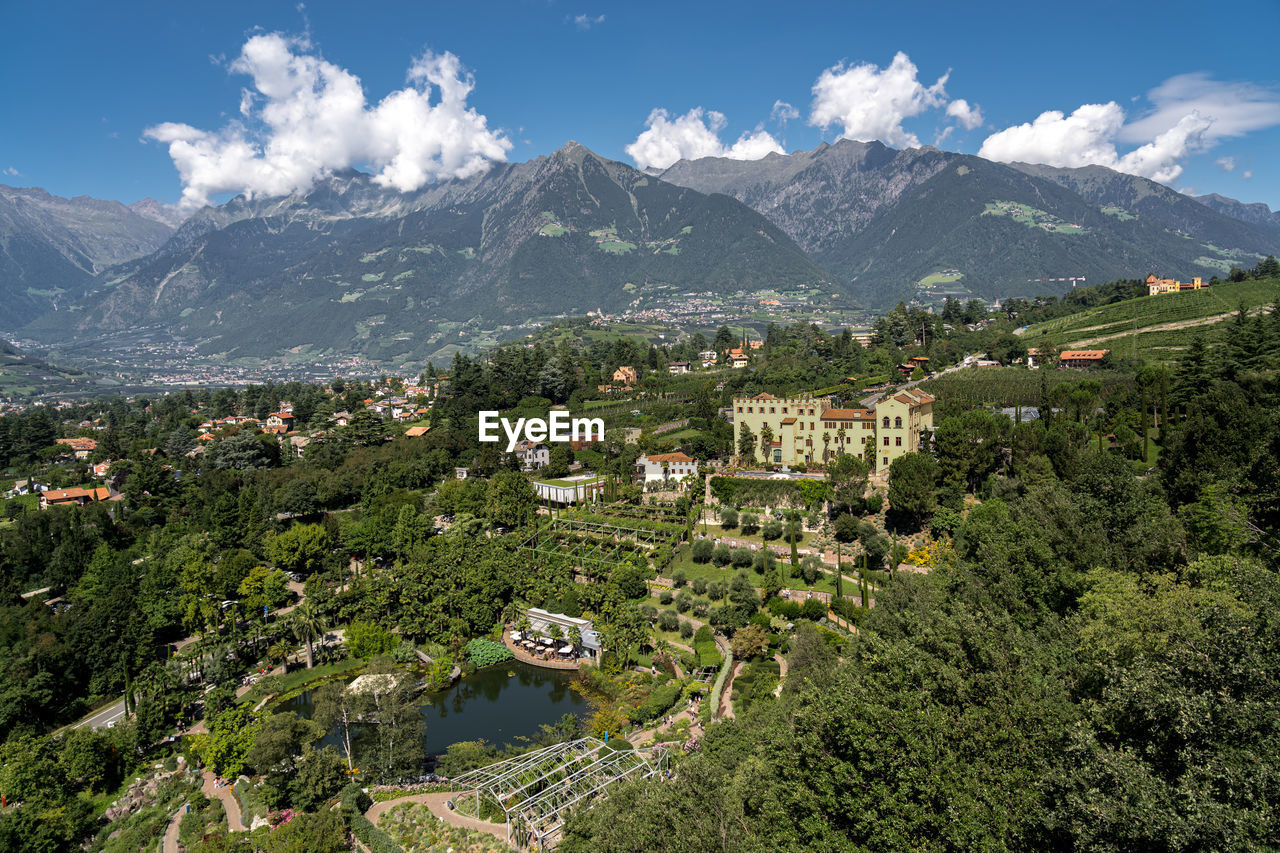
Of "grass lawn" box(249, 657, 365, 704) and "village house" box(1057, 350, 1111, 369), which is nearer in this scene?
"grass lawn" box(249, 657, 365, 704)

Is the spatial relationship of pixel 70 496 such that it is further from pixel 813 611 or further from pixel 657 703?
pixel 813 611

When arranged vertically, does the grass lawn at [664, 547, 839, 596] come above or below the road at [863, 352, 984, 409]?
below

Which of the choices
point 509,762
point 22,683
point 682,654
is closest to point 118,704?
point 22,683

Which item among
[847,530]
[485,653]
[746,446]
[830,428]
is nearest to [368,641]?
[485,653]

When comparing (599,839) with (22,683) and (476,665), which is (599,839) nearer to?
(476,665)

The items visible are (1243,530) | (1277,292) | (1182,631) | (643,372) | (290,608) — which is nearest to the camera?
(1182,631)

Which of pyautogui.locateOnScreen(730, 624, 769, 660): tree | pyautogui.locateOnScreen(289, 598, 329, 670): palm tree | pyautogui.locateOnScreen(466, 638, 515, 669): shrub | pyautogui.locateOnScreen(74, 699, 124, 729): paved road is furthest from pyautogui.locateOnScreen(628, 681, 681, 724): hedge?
pyautogui.locateOnScreen(74, 699, 124, 729): paved road

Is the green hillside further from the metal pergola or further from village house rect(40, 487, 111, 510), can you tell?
village house rect(40, 487, 111, 510)
